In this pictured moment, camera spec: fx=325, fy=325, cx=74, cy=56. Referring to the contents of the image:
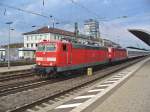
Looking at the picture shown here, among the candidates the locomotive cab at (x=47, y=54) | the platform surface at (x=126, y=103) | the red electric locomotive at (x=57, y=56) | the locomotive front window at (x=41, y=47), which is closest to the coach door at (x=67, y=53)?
the red electric locomotive at (x=57, y=56)

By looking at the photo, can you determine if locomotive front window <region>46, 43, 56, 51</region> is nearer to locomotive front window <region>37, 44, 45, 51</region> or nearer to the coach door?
locomotive front window <region>37, 44, 45, 51</region>

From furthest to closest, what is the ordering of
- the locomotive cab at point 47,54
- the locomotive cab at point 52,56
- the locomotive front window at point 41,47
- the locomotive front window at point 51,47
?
the locomotive front window at point 41,47 → the locomotive front window at point 51,47 → the locomotive cab at point 47,54 → the locomotive cab at point 52,56

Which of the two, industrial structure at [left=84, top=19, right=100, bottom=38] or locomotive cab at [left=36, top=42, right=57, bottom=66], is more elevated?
industrial structure at [left=84, top=19, right=100, bottom=38]

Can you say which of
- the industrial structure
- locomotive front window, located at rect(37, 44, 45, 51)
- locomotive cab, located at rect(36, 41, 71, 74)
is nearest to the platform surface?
locomotive cab, located at rect(36, 41, 71, 74)

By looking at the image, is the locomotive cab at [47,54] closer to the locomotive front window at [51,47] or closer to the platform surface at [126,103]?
the locomotive front window at [51,47]

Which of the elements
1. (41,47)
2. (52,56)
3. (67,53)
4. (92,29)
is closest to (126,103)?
(52,56)

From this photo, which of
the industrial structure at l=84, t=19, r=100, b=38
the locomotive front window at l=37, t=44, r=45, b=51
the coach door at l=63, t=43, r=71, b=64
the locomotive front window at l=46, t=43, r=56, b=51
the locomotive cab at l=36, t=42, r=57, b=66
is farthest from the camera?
the industrial structure at l=84, t=19, r=100, b=38

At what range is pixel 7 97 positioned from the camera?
656 inches

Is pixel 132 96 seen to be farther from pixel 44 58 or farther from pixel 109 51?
pixel 109 51

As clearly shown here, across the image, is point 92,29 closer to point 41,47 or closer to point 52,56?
point 41,47

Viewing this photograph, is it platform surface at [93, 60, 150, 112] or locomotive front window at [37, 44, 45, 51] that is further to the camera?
locomotive front window at [37, 44, 45, 51]

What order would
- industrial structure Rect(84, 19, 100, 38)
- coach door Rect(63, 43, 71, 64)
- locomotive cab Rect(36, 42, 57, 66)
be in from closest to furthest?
1. locomotive cab Rect(36, 42, 57, 66)
2. coach door Rect(63, 43, 71, 64)
3. industrial structure Rect(84, 19, 100, 38)

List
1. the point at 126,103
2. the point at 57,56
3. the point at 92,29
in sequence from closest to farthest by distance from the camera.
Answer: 1. the point at 126,103
2. the point at 57,56
3. the point at 92,29

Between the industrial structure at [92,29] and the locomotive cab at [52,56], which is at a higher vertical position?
the industrial structure at [92,29]
